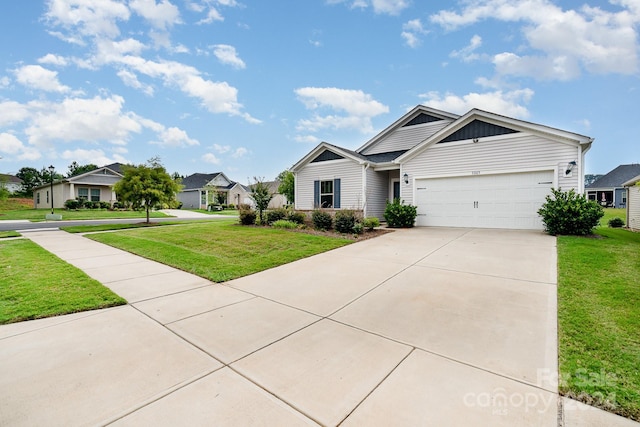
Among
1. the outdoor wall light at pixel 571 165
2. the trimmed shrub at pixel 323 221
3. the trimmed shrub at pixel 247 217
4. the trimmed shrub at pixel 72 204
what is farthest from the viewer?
the trimmed shrub at pixel 72 204

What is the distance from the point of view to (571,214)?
8961 mm

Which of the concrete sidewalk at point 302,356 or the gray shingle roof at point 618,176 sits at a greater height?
the gray shingle roof at point 618,176

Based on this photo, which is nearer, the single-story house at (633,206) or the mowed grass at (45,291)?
the mowed grass at (45,291)

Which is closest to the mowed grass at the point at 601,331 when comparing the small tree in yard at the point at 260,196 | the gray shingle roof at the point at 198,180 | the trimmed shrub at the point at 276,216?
the trimmed shrub at the point at 276,216

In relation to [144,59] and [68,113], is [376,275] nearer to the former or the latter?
[144,59]

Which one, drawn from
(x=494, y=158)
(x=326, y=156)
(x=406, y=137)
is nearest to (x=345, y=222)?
(x=326, y=156)

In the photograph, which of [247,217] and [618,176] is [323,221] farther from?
[618,176]

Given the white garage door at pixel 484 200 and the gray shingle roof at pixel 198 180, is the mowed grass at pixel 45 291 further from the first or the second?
the gray shingle roof at pixel 198 180

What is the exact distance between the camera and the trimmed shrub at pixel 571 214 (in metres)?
8.77

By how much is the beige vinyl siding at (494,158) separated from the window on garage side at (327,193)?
11.9 feet

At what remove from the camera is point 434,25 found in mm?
12086

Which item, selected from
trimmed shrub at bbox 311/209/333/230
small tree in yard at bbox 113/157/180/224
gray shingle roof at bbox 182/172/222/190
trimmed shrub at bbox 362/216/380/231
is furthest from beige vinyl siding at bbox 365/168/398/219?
gray shingle roof at bbox 182/172/222/190

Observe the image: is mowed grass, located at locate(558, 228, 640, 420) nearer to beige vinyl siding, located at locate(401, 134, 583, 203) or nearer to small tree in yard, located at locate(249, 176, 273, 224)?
beige vinyl siding, located at locate(401, 134, 583, 203)

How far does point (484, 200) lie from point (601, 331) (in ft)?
30.4
